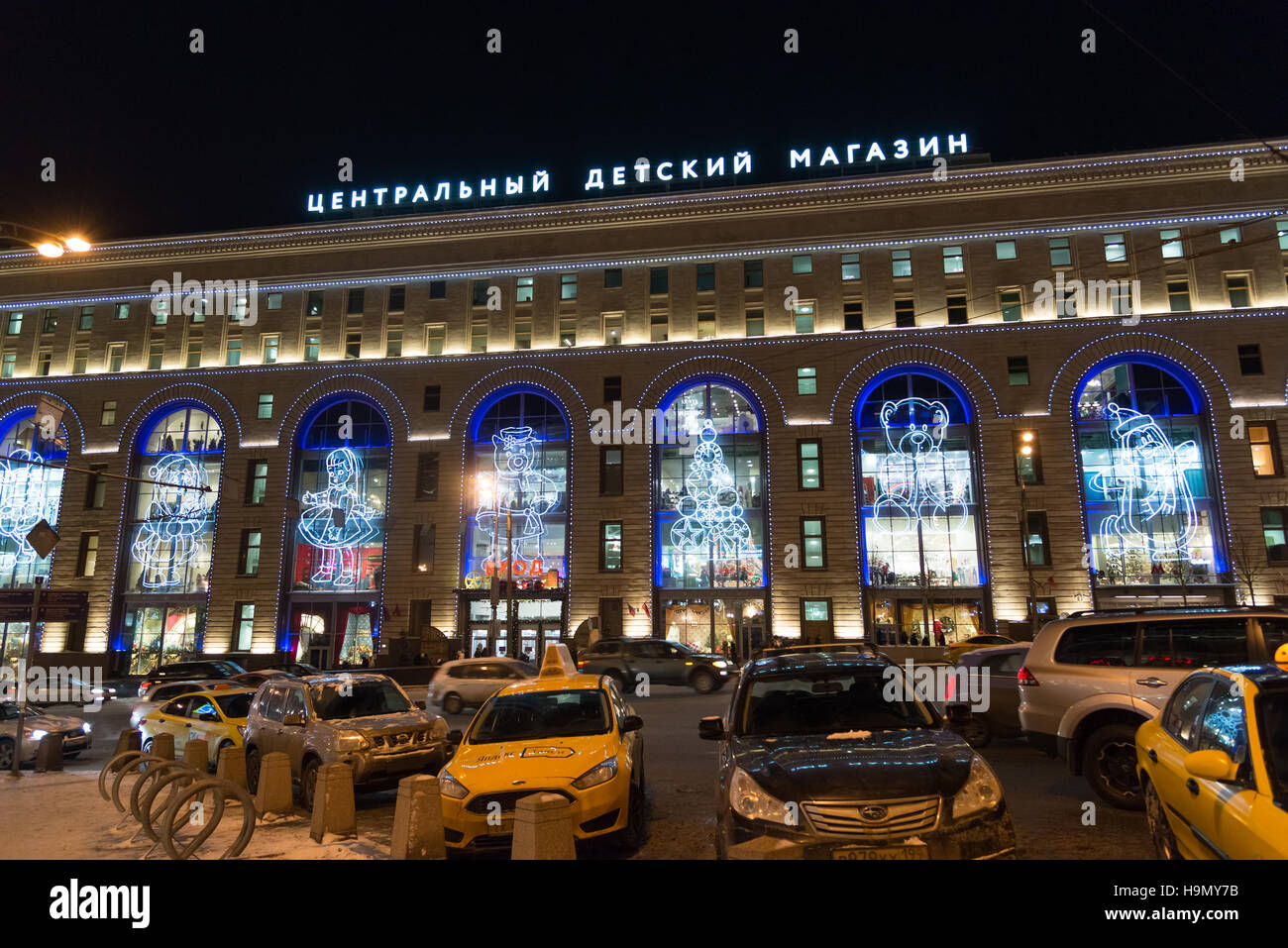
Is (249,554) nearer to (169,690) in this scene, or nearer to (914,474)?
(169,690)

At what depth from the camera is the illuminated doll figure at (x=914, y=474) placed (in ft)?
127

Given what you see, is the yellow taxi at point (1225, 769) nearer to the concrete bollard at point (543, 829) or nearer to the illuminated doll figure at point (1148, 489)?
the concrete bollard at point (543, 829)

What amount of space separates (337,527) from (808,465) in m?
24.7

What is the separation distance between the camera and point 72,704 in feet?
Result: 105

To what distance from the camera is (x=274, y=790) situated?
36.0 feet

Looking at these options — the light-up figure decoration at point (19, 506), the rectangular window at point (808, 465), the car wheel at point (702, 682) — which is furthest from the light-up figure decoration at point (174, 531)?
the rectangular window at point (808, 465)

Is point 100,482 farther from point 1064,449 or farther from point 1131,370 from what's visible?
point 1131,370

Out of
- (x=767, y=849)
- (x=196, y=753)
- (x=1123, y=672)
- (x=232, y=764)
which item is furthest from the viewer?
(x=196, y=753)

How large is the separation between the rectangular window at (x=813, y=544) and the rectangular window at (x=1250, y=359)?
2037cm

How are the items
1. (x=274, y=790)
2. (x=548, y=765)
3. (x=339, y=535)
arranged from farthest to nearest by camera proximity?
(x=339, y=535)
(x=274, y=790)
(x=548, y=765)

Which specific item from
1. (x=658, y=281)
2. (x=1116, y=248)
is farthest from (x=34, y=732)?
(x=1116, y=248)

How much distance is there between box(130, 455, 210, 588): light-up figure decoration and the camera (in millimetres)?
44031

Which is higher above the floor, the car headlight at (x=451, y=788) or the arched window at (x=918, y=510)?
the arched window at (x=918, y=510)

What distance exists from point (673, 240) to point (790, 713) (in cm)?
3926
